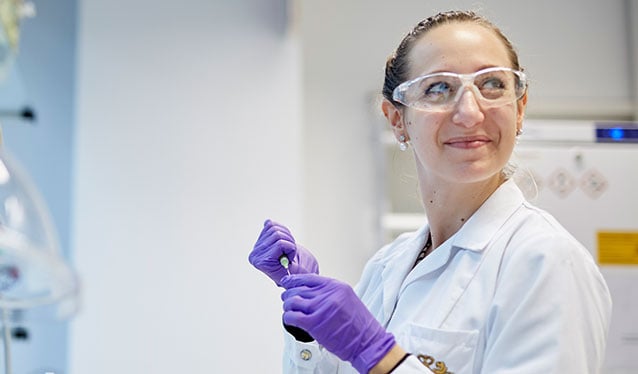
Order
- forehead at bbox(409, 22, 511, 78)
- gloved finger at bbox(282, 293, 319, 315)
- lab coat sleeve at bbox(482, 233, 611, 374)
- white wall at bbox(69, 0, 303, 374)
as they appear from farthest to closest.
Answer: white wall at bbox(69, 0, 303, 374)
forehead at bbox(409, 22, 511, 78)
gloved finger at bbox(282, 293, 319, 315)
lab coat sleeve at bbox(482, 233, 611, 374)

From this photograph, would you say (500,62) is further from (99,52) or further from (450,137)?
(99,52)

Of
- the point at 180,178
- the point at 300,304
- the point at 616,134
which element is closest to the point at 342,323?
the point at 300,304

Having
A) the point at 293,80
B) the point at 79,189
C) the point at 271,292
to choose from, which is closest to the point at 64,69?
the point at 79,189

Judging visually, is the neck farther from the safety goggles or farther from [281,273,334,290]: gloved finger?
[281,273,334,290]: gloved finger

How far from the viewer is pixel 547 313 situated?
107cm

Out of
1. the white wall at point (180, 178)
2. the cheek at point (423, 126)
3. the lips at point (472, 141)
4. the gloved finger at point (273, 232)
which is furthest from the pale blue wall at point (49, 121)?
the lips at point (472, 141)

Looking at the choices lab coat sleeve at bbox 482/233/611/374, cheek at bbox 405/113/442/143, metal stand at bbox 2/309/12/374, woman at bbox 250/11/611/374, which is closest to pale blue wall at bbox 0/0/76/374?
woman at bbox 250/11/611/374

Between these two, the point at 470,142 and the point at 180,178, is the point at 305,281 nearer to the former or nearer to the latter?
the point at 470,142

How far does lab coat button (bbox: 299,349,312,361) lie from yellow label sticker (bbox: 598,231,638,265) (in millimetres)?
1718

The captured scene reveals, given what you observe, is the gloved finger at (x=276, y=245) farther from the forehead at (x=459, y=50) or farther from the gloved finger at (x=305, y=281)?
the forehead at (x=459, y=50)

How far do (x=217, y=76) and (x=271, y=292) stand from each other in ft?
2.78

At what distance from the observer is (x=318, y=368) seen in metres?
1.44

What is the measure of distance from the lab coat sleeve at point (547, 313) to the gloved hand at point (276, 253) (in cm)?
49

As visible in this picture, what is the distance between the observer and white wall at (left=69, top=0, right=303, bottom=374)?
106 inches
